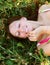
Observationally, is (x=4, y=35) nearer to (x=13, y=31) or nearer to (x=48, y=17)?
(x=13, y=31)

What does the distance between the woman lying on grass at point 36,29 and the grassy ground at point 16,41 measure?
147 millimetres

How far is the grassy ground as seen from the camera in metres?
4.70

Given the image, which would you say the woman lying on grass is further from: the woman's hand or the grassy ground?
the grassy ground

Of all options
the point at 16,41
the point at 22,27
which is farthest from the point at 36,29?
the point at 16,41

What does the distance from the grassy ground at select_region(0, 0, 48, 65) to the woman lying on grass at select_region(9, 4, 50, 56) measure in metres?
0.15

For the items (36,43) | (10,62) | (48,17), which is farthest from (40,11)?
(10,62)

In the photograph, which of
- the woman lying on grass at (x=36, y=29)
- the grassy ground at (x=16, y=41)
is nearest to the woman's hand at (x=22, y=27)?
the woman lying on grass at (x=36, y=29)

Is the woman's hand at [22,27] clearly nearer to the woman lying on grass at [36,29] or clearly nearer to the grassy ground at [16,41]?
the woman lying on grass at [36,29]

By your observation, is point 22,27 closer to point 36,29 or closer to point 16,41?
point 36,29

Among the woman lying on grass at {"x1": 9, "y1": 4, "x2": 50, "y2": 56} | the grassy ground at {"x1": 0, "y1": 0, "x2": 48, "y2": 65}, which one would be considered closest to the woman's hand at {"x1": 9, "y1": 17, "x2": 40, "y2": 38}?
the woman lying on grass at {"x1": 9, "y1": 4, "x2": 50, "y2": 56}

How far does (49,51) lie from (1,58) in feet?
2.44

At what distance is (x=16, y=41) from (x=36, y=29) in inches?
20.8

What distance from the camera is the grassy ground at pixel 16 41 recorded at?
4.70 meters

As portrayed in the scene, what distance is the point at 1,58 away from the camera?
185 inches
